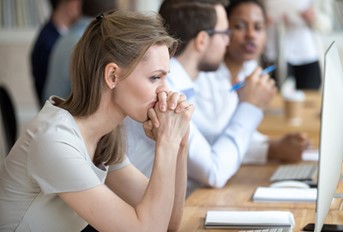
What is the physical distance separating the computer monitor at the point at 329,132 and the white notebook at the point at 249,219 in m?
0.11

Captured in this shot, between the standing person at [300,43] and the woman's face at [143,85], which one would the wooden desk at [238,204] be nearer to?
the woman's face at [143,85]

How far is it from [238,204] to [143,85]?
59cm

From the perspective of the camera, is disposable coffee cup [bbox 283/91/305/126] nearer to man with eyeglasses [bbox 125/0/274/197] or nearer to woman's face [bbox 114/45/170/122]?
man with eyeglasses [bbox 125/0/274/197]

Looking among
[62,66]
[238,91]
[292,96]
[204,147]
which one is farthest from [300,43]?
[204,147]

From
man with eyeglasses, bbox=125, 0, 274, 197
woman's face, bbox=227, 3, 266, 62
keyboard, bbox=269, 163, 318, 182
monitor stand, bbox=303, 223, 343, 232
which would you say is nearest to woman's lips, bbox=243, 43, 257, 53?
woman's face, bbox=227, 3, 266, 62

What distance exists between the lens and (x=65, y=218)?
182 cm

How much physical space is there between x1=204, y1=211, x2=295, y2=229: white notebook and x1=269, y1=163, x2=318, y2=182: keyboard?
567 millimetres

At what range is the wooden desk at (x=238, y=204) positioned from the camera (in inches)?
79.0

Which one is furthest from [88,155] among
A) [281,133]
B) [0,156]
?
[0,156]

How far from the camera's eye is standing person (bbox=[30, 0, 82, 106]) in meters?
4.45

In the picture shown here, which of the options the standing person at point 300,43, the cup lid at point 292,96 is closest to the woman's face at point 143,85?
the cup lid at point 292,96

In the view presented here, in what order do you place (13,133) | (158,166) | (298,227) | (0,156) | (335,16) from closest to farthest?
(158,166), (298,227), (13,133), (0,156), (335,16)

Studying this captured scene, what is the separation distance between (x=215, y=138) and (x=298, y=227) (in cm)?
93

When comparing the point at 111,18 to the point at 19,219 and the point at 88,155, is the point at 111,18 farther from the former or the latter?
the point at 19,219
